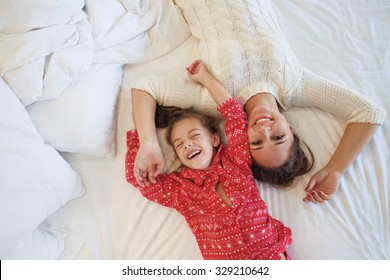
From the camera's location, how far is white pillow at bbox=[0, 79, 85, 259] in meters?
0.83

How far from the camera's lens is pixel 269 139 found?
96 centimetres

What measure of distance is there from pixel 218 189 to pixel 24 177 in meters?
0.53

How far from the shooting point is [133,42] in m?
1.14

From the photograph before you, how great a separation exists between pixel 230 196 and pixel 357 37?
2.35 ft

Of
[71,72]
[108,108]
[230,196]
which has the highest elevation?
[71,72]

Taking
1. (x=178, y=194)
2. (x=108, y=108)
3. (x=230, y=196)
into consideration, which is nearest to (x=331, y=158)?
(x=230, y=196)

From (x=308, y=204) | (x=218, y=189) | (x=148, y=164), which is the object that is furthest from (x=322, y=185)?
(x=148, y=164)

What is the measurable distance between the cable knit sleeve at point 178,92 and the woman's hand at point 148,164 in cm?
16

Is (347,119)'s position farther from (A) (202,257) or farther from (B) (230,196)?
(A) (202,257)

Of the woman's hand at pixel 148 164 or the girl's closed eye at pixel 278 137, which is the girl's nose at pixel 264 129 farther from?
the woman's hand at pixel 148 164

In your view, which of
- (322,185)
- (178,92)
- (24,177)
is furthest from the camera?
(178,92)

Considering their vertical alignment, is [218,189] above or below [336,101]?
below

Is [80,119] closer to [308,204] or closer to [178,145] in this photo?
[178,145]
